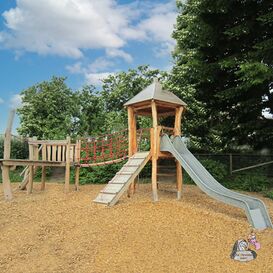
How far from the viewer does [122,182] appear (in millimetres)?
8930

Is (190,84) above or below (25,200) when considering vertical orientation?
above

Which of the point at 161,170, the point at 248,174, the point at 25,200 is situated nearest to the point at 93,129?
the point at 161,170

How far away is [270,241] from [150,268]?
236 centimetres

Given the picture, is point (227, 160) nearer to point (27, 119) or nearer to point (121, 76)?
point (121, 76)

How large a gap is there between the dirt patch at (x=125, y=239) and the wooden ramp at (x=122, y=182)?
0.25 meters

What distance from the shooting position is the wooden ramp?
8625 millimetres

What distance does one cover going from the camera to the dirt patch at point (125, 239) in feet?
17.5

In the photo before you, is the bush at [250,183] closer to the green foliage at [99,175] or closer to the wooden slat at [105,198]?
the green foliage at [99,175]

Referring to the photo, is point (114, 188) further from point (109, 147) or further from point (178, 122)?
point (109, 147)

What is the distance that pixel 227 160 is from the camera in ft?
51.6

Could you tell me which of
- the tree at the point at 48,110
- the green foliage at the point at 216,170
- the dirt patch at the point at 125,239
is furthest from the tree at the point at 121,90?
the dirt patch at the point at 125,239

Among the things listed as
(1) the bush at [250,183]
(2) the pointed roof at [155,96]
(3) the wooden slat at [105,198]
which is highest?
(2) the pointed roof at [155,96]

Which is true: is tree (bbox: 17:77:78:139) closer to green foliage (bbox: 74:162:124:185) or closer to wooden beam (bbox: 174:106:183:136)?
green foliage (bbox: 74:162:124:185)

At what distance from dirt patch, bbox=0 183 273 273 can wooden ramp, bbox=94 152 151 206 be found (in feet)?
0.81
